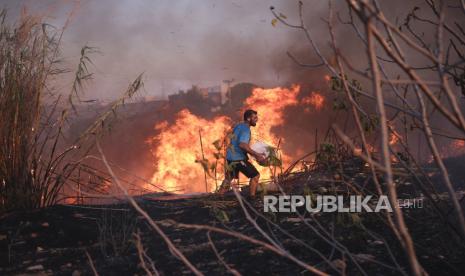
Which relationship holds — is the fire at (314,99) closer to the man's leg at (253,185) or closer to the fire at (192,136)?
the fire at (192,136)

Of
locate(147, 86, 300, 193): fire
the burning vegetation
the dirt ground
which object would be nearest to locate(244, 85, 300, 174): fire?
locate(147, 86, 300, 193): fire

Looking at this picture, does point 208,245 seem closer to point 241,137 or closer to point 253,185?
point 253,185

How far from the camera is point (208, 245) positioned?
411cm

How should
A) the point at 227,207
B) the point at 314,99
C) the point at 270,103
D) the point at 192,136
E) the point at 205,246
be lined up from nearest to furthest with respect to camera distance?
the point at 205,246 → the point at 227,207 → the point at 192,136 → the point at 270,103 → the point at 314,99

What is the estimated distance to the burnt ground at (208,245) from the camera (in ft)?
10.6

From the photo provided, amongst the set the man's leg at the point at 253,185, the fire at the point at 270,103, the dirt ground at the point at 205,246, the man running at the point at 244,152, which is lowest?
the dirt ground at the point at 205,246

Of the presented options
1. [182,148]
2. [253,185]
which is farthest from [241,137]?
[182,148]

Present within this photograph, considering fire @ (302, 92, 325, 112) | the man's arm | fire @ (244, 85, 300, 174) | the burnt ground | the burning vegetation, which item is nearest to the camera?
the burning vegetation

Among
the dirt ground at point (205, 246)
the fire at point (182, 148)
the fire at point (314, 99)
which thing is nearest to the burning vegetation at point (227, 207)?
the dirt ground at point (205, 246)

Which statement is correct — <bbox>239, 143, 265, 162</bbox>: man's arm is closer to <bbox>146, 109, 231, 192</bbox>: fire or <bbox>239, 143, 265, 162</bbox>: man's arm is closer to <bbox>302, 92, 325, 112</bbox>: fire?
<bbox>146, 109, 231, 192</bbox>: fire

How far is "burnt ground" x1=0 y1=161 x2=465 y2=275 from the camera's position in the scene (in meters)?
3.22

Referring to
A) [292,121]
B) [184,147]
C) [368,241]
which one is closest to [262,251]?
[368,241]

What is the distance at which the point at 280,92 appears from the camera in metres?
18.9

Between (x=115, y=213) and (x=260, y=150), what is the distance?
2583 millimetres
